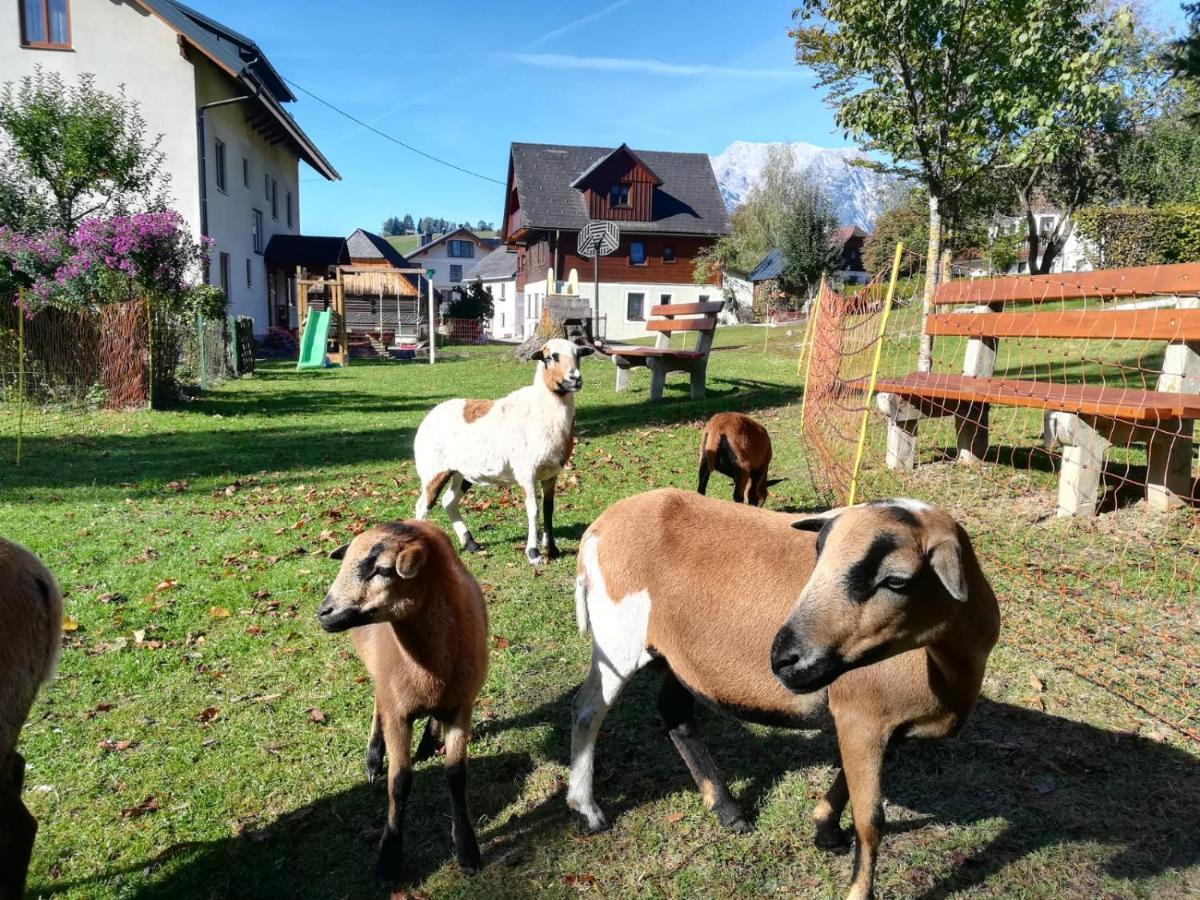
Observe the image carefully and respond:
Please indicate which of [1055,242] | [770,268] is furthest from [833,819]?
[770,268]

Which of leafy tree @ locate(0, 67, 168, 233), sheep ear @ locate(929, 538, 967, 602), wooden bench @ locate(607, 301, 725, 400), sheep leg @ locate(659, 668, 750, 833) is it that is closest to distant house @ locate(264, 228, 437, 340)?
leafy tree @ locate(0, 67, 168, 233)

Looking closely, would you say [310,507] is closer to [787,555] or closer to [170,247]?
[787,555]

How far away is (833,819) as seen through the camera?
3.17m

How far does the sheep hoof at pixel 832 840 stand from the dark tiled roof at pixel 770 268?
1758 inches

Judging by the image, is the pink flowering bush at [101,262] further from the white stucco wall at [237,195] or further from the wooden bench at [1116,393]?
the wooden bench at [1116,393]

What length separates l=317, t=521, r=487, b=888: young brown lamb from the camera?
3.01 m

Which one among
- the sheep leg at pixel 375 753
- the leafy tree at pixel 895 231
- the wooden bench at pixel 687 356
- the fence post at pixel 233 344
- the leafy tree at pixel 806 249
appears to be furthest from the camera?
the leafy tree at pixel 806 249

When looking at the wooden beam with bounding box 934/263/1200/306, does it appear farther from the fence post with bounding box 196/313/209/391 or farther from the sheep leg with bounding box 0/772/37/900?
the fence post with bounding box 196/313/209/391

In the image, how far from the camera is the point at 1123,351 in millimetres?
13523

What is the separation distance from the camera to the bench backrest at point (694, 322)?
13914 millimetres

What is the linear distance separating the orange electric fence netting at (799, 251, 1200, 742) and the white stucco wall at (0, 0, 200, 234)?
22.6 meters

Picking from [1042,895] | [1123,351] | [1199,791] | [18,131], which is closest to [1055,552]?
[1199,791]

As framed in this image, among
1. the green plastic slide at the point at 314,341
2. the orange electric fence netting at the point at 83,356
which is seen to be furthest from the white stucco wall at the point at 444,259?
the orange electric fence netting at the point at 83,356

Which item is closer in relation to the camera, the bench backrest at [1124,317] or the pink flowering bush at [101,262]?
the bench backrest at [1124,317]
